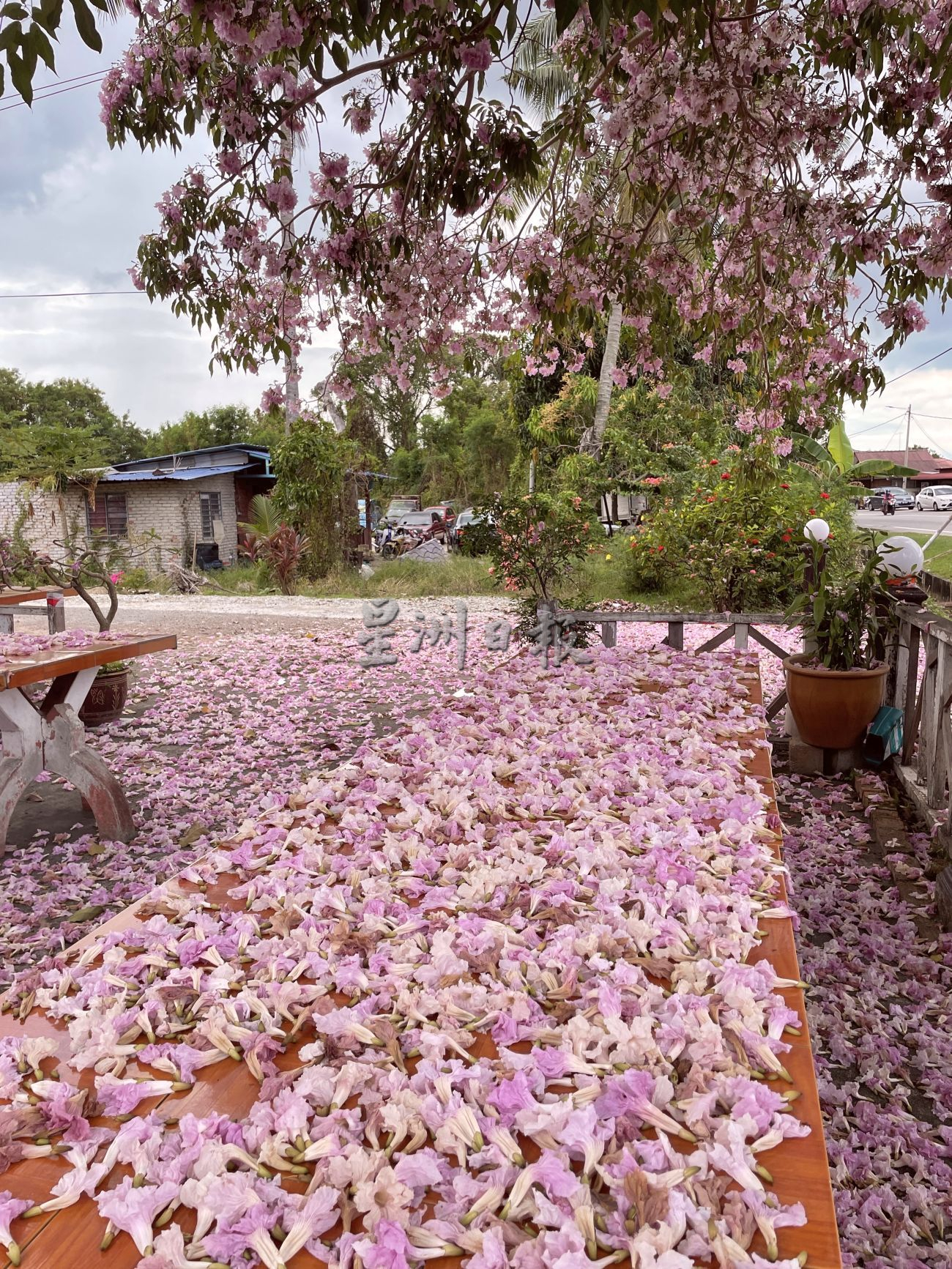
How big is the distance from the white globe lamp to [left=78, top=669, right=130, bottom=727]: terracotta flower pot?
17.1ft

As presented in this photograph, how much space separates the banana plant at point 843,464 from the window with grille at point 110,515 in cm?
1486

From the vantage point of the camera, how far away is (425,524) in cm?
2523

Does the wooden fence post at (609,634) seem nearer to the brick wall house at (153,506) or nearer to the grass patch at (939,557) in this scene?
the grass patch at (939,557)

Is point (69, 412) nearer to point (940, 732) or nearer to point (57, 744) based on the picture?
point (57, 744)

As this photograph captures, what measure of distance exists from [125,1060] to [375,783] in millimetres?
1226

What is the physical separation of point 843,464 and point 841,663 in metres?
8.09

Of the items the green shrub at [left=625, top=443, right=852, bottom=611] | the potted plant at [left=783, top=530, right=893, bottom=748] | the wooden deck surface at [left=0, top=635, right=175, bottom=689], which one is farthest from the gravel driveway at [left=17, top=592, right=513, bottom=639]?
the potted plant at [left=783, top=530, right=893, bottom=748]

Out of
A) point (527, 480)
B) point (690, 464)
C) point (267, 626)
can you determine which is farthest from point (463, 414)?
point (267, 626)

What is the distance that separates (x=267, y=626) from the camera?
433 inches

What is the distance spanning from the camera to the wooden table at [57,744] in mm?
3732

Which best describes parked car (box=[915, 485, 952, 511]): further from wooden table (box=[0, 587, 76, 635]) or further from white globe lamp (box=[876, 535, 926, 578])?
wooden table (box=[0, 587, 76, 635])

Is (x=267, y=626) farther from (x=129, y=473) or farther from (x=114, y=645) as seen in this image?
A: (x=129, y=473)

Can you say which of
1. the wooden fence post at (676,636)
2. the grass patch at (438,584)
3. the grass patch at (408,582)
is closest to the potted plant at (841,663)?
the wooden fence post at (676,636)

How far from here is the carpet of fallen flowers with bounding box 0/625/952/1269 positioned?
0.93 m
